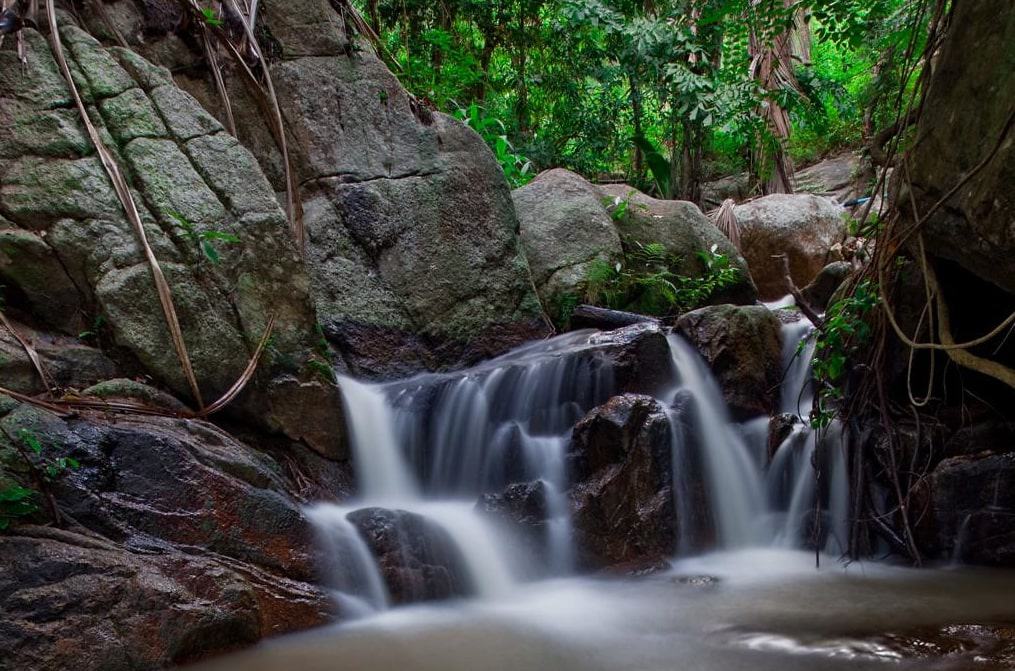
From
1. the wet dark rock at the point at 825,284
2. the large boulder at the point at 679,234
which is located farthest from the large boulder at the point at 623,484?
the large boulder at the point at 679,234

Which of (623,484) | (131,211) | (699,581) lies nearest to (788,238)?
(623,484)

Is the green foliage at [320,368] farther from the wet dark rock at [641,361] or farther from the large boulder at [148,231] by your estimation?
the wet dark rock at [641,361]

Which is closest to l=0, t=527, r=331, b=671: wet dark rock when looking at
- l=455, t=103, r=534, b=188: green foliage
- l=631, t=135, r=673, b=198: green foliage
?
l=455, t=103, r=534, b=188: green foliage

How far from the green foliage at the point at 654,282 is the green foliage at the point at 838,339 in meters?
2.59

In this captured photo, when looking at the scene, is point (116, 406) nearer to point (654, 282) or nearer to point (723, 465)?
point (723, 465)

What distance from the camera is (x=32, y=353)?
3.50m

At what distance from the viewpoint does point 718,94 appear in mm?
8094

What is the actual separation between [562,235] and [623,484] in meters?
3.61

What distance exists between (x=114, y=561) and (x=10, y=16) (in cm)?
321

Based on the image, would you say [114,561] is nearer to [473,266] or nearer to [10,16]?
[10,16]

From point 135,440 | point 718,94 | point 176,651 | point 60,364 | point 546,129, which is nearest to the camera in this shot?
point 176,651

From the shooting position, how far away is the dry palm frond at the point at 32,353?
3.45 metres

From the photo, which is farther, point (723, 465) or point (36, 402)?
point (723, 465)

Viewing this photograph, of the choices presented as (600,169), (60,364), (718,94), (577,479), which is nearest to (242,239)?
(60,364)
